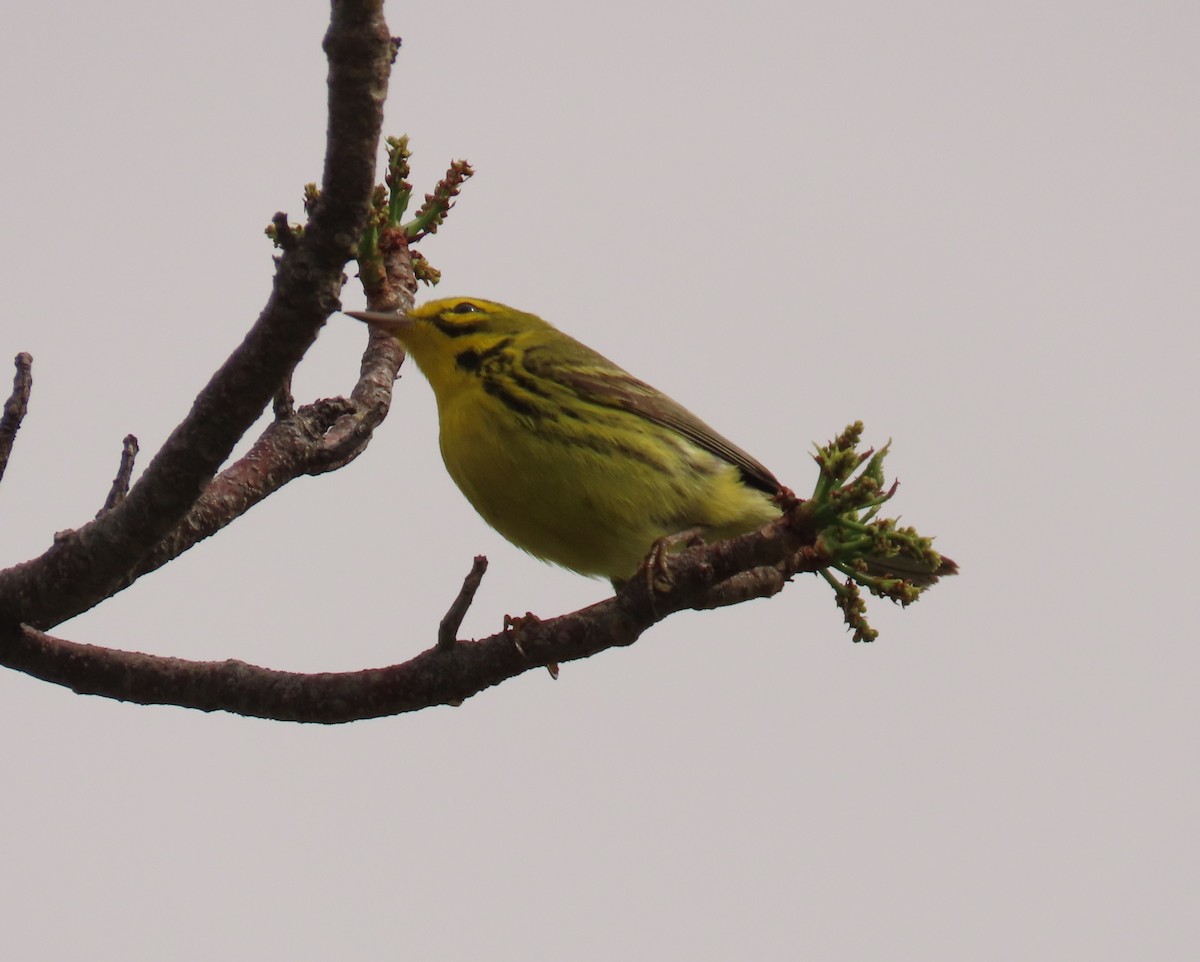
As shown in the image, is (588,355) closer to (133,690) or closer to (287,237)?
(133,690)

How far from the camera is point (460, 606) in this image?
3889mm

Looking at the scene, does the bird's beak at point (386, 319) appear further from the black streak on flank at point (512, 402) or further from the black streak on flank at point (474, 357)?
the black streak on flank at point (512, 402)

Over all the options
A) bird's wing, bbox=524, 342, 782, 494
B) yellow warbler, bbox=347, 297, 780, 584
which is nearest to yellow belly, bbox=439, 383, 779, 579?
yellow warbler, bbox=347, 297, 780, 584

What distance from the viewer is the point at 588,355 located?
6.43 meters

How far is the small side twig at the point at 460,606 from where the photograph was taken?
378 cm

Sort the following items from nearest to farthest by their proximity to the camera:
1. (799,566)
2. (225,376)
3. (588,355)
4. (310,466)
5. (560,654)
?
(225,376), (799,566), (560,654), (310,466), (588,355)

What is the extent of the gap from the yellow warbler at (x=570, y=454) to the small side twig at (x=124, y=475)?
1.60 m

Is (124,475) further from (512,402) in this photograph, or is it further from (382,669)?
(512,402)

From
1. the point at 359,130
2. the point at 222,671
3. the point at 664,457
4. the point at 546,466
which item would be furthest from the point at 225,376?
the point at 664,457

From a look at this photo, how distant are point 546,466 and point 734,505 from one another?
864 millimetres

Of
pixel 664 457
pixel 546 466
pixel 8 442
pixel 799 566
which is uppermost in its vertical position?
pixel 664 457

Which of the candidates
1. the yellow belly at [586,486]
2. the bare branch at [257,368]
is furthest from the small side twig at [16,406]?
the yellow belly at [586,486]

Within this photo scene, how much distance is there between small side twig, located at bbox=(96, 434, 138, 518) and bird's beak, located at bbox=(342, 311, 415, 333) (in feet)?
5.42

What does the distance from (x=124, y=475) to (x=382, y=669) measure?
99cm
